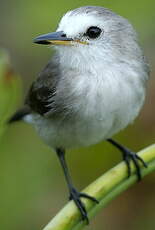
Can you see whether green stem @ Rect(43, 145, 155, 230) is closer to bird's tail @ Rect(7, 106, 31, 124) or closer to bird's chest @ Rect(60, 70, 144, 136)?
bird's chest @ Rect(60, 70, 144, 136)

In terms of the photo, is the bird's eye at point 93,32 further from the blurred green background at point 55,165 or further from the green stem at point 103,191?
the green stem at point 103,191

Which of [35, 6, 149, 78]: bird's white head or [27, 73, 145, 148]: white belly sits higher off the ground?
[35, 6, 149, 78]: bird's white head

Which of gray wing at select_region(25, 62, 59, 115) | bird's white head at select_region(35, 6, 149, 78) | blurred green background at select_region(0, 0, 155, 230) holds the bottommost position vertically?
blurred green background at select_region(0, 0, 155, 230)

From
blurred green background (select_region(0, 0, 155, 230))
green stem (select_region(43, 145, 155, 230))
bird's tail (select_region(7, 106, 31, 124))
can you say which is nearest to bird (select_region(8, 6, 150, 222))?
blurred green background (select_region(0, 0, 155, 230))

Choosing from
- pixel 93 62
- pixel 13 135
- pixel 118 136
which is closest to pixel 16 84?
pixel 93 62

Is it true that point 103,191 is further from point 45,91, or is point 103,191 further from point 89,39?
point 45,91

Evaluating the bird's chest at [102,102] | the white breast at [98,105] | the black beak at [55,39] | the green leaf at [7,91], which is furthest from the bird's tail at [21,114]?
the green leaf at [7,91]

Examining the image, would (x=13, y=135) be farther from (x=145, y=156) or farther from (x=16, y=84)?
(x=145, y=156)
